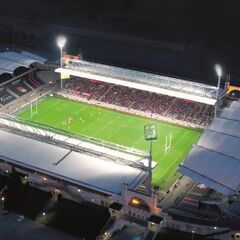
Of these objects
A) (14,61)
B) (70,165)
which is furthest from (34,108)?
(70,165)

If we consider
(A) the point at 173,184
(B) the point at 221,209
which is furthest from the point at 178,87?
(B) the point at 221,209

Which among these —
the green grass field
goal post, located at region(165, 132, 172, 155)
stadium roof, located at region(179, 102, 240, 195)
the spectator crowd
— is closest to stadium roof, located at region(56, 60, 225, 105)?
the spectator crowd

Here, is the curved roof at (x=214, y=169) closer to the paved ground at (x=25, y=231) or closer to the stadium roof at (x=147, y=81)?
the paved ground at (x=25, y=231)

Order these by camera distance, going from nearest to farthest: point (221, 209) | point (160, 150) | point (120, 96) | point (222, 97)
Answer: point (221, 209)
point (160, 150)
point (222, 97)
point (120, 96)

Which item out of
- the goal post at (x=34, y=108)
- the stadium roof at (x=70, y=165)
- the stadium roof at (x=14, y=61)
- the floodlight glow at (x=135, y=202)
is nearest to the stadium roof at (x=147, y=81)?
the stadium roof at (x=14, y=61)

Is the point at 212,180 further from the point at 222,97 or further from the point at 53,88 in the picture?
the point at 53,88

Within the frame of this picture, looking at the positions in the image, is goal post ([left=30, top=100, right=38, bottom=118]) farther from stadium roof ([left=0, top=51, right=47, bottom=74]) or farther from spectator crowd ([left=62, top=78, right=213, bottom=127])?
spectator crowd ([left=62, top=78, right=213, bottom=127])

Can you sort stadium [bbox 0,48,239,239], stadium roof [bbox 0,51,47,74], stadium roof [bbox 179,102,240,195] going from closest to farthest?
1. stadium roof [bbox 179,102,240,195]
2. stadium [bbox 0,48,239,239]
3. stadium roof [bbox 0,51,47,74]
